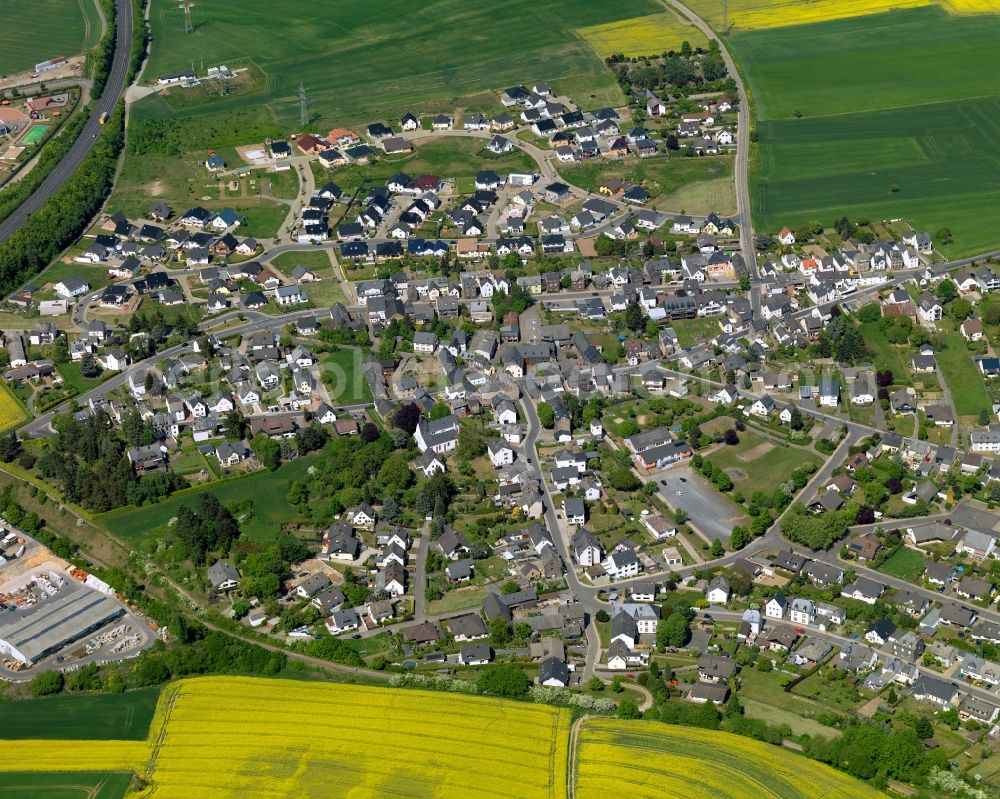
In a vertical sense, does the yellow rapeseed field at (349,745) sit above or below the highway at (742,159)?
below

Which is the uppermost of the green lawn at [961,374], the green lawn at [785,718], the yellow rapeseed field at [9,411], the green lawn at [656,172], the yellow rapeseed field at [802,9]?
the yellow rapeseed field at [802,9]

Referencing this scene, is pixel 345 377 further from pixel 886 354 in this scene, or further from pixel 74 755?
pixel 886 354

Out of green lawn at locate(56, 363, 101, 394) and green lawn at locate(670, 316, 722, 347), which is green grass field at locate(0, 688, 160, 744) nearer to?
green lawn at locate(56, 363, 101, 394)

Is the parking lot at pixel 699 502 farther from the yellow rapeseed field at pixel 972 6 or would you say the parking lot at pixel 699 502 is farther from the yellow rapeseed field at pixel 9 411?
the yellow rapeseed field at pixel 972 6

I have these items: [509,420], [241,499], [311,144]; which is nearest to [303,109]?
[311,144]

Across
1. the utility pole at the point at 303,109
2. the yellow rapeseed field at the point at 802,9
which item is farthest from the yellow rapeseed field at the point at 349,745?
the yellow rapeseed field at the point at 802,9

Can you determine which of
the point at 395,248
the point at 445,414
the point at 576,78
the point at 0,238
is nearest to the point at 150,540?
the point at 445,414

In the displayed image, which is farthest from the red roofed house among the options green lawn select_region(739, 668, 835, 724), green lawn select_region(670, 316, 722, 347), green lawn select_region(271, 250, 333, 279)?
green lawn select_region(739, 668, 835, 724)
